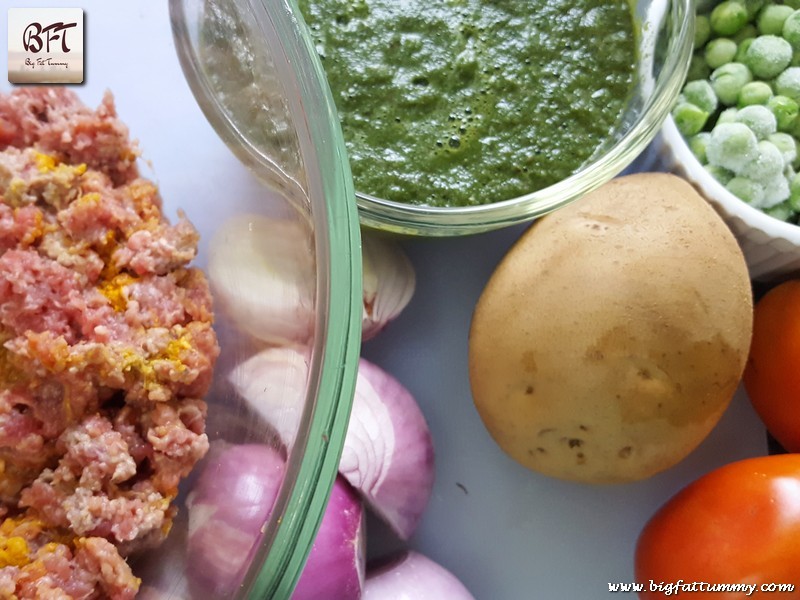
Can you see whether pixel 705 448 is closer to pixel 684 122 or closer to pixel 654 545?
pixel 654 545

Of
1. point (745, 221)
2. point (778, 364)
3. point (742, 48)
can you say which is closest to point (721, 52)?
point (742, 48)

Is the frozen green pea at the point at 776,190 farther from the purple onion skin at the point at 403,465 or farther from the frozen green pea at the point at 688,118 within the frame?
the purple onion skin at the point at 403,465

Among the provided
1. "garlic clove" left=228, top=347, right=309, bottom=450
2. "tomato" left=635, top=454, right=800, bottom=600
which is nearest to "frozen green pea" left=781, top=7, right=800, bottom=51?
"tomato" left=635, top=454, right=800, bottom=600

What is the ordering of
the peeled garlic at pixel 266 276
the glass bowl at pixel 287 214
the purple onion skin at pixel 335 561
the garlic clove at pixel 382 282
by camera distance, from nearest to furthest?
the glass bowl at pixel 287 214
the peeled garlic at pixel 266 276
the purple onion skin at pixel 335 561
the garlic clove at pixel 382 282

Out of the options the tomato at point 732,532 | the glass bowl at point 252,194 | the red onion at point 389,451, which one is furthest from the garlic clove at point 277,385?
the tomato at point 732,532

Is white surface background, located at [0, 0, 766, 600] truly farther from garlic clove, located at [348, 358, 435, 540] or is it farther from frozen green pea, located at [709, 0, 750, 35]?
frozen green pea, located at [709, 0, 750, 35]

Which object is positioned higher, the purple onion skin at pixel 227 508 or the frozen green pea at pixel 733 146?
the frozen green pea at pixel 733 146

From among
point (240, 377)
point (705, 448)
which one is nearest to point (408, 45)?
point (240, 377)
